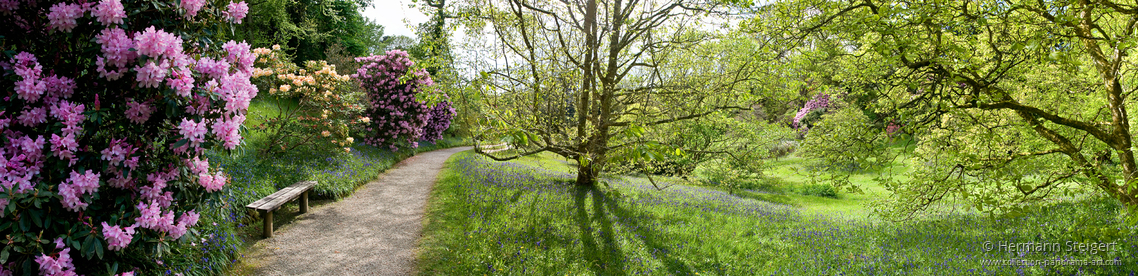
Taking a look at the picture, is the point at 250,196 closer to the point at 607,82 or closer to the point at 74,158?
the point at 74,158

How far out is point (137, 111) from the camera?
124 inches

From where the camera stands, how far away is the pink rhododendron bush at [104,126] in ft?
9.42

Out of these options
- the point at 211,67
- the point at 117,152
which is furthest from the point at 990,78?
the point at 117,152

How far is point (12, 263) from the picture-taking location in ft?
9.55

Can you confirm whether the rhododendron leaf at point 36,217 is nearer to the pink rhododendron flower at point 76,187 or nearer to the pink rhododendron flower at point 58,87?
the pink rhododendron flower at point 76,187

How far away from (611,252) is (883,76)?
165 inches

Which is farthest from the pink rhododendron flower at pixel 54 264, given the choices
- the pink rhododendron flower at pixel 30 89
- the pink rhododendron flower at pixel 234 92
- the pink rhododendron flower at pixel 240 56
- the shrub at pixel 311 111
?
the shrub at pixel 311 111

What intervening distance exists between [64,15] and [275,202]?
4.09 metres

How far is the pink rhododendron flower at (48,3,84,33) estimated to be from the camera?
2.81m

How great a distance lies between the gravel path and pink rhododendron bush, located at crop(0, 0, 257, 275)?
7.05 feet

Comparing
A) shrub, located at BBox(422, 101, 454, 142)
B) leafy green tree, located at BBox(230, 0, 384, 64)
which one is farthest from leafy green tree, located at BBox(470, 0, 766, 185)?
leafy green tree, located at BBox(230, 0, 384, 64)

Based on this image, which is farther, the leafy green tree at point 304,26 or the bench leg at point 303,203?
the leafy green tree at point 304,26

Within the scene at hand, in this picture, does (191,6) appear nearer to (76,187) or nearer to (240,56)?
(240,56)

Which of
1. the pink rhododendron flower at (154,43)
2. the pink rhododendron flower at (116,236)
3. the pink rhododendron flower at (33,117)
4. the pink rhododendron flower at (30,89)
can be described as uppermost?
the pink rhododendron flower at (154,43)
